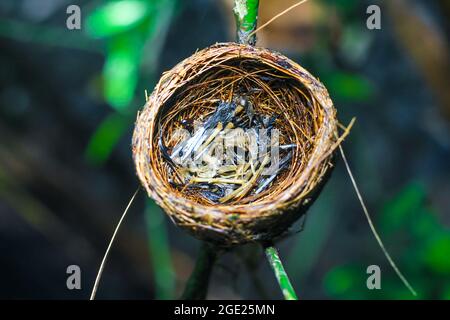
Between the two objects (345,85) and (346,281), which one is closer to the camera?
(346,281)

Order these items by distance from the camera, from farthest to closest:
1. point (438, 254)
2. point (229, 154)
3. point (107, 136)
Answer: point (107, 136) < point (438, 254) < point (229, 154)

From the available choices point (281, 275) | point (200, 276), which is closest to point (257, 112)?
point (200, 276)

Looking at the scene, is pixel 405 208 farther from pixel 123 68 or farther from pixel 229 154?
pixel 123 68

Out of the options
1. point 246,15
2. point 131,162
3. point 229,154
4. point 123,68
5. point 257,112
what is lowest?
point 131,162

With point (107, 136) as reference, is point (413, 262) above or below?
below

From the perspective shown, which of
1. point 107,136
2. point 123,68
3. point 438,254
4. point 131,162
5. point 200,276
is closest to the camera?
point 200,276

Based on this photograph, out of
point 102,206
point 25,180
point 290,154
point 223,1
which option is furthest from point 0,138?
point 290,154

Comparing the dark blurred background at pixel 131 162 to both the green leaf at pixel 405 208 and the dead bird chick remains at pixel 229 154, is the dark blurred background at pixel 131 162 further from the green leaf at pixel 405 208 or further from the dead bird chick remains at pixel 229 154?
the dead bird chick remains at pixel 229 154

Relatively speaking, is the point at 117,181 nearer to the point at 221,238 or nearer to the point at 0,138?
the point at 0,138
